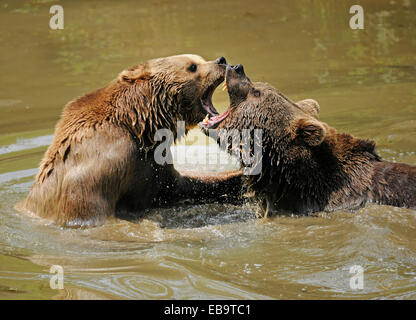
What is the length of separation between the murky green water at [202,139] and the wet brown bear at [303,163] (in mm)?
269

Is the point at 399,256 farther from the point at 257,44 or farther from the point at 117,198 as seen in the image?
the point at 257,44

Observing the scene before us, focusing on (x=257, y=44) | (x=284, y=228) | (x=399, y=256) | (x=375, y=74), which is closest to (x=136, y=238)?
(x=284, y=228)

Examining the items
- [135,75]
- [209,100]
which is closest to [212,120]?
[209,100]

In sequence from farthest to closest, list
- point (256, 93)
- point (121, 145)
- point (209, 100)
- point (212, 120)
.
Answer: point (209, 100)
point (212, 120)
point (256, 93)
point (121, 145)

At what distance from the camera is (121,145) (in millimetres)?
7340

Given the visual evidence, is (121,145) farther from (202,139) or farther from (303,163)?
(202,139)

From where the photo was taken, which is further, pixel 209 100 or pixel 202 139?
pixel 202 139

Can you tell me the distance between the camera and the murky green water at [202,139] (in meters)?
5.89

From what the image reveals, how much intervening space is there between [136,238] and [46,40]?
11.1m

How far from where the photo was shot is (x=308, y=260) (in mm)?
6184

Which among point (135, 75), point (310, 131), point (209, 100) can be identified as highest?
point (135, 75)

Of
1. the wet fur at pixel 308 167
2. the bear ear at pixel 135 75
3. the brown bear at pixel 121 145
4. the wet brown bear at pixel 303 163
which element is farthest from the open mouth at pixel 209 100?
the bear ear at pixel 135 75

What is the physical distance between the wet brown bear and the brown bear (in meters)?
0.48

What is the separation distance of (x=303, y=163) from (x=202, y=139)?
381cm
